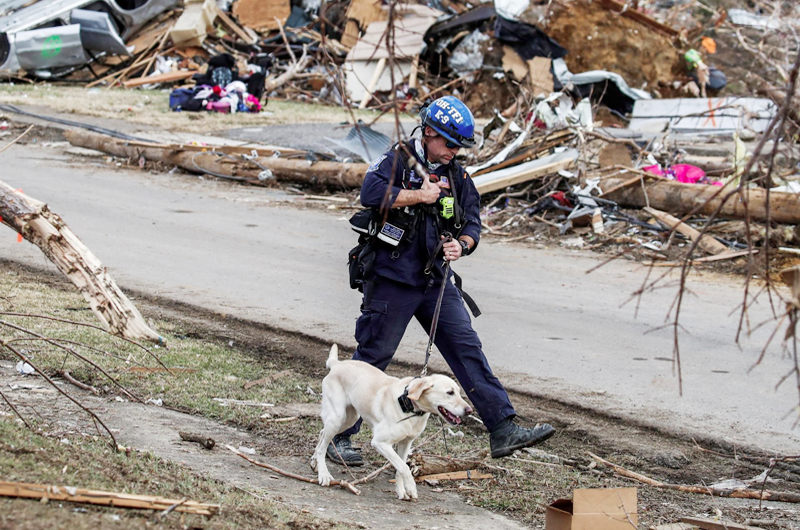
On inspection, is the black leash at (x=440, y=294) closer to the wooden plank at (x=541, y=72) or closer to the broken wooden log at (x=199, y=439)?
the broken wooden log at (x=199, y=439)

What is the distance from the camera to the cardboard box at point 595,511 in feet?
13.2

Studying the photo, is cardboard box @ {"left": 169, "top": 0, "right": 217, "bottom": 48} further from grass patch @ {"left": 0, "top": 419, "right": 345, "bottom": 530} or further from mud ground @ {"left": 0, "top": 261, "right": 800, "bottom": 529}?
grass patch @ {"left": 0, "top": 419, "right": 345, "bottom": 530}

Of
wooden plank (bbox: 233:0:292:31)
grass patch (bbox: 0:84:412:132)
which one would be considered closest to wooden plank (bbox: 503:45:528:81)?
grass patch (bbox: 0:84:412:132)

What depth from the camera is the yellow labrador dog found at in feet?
15.0

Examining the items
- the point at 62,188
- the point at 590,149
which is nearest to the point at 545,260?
the point at 590,149

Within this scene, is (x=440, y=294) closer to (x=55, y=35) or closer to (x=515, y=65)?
(x=515, y=65)

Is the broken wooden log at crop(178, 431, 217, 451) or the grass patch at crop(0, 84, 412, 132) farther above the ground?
the broken wooden log at crop(178, 431, 217, 451)

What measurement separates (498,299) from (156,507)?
21.2 feet

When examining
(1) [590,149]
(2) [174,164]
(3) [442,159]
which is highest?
(3) [442,159]

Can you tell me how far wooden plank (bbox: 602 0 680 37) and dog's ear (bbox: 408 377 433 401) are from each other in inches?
862

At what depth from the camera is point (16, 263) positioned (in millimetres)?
9703

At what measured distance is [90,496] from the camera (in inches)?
135

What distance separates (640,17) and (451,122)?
2155cm

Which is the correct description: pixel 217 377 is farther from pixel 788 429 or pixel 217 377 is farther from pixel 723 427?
pixel 788 429
